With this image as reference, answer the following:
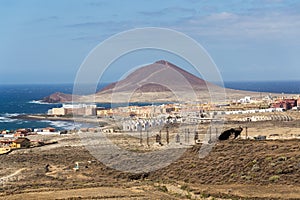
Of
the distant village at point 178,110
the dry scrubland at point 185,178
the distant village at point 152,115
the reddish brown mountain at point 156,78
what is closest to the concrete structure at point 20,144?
the distant village at point 152,115

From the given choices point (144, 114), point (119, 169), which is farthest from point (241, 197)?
point (144, 114)

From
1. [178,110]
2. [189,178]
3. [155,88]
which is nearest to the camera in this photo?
[189,178]

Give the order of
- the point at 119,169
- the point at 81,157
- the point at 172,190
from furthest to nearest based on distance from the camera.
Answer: the point at 81,157 < the point at 119,169 < the point at 172,190

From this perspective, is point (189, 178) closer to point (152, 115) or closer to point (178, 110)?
point (152, 115)

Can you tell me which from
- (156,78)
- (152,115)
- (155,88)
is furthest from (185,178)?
(155,88)

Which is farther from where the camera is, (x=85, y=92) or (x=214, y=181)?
(x=85, y=92)

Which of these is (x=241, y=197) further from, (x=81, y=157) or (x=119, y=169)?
(x=81, y=157)

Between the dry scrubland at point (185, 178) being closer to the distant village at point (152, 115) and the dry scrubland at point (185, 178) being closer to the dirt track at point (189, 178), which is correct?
the dirt track at point (189, 178)

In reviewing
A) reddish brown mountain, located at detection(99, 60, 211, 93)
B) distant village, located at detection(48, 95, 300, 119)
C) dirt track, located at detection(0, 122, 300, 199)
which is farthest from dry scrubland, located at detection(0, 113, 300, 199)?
reddish brown mountain, located at detection(99, 60, 211, 93)
